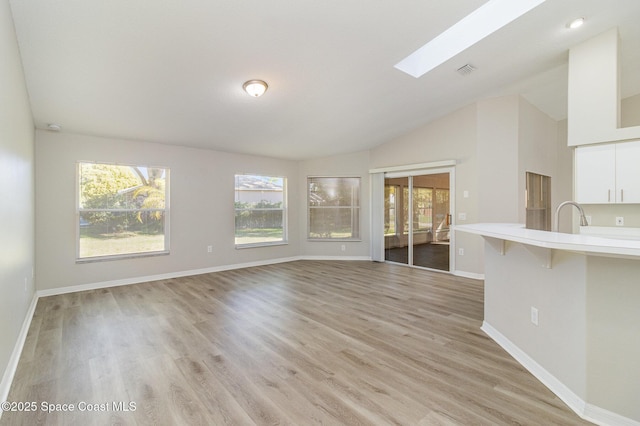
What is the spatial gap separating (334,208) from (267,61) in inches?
171

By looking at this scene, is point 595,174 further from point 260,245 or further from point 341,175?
point 260,245

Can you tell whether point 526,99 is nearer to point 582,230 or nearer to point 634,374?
point 582,230

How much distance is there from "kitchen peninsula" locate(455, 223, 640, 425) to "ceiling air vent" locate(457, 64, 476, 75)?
8.17 ft

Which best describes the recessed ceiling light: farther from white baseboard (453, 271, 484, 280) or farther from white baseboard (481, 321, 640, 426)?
white baseboard (453, 271, 484, 280)

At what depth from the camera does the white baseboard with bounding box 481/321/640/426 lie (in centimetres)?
158

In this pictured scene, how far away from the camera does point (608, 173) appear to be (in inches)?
117

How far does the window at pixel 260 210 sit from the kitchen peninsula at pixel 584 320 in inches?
193

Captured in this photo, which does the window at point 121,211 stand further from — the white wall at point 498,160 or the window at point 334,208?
→ the white wall at point 498,160

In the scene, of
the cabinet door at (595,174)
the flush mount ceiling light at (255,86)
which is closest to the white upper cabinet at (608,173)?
the cabinet door at (595,174)

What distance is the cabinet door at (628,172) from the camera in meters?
2.82

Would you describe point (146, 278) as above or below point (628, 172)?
below

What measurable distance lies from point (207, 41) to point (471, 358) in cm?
353

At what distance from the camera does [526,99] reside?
191 inches

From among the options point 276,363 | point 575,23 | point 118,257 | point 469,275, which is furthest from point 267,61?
point 469,275
